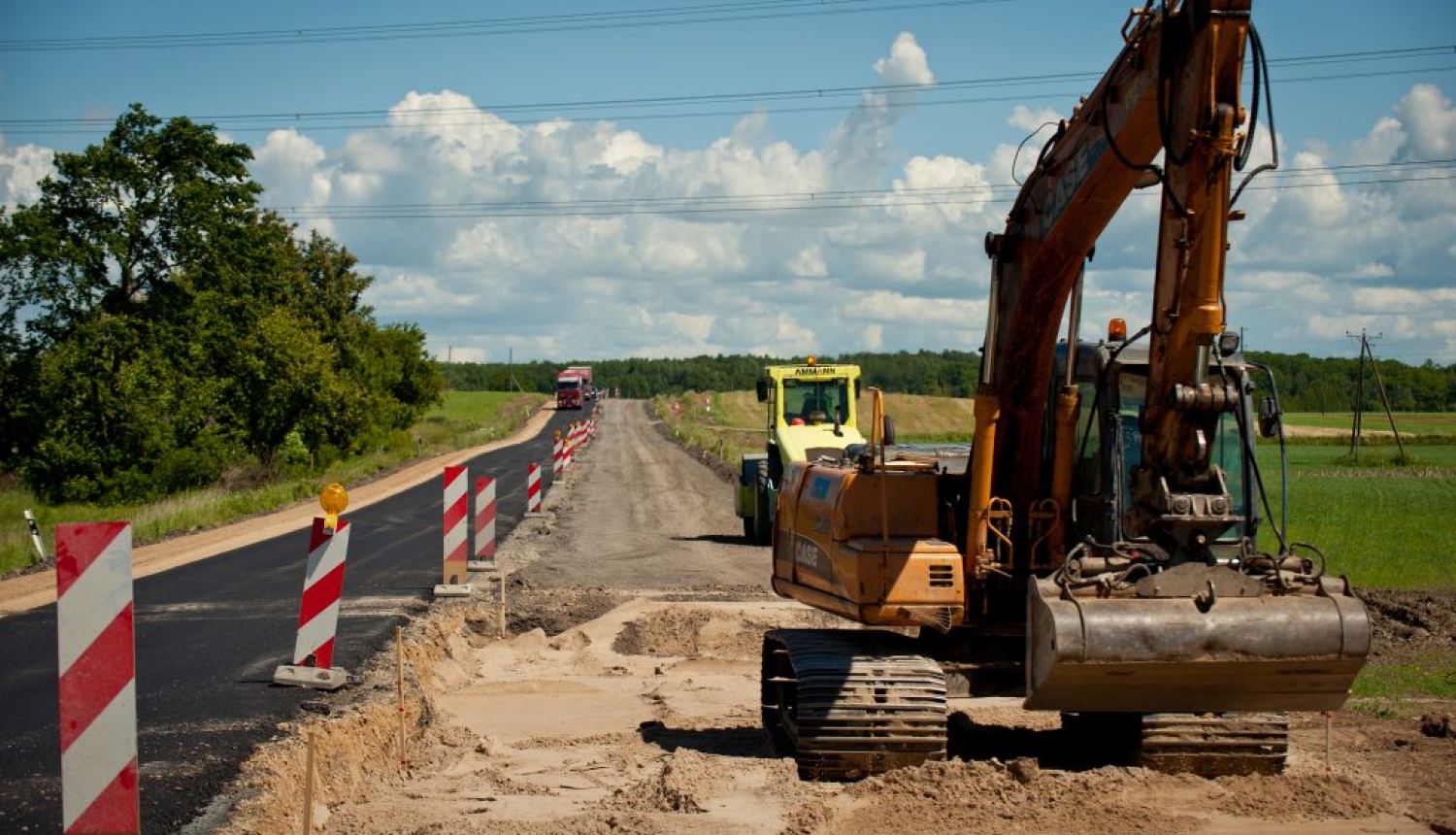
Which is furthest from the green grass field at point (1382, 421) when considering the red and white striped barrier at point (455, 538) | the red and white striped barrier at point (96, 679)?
the red and white striped barrier at point (96, 679)

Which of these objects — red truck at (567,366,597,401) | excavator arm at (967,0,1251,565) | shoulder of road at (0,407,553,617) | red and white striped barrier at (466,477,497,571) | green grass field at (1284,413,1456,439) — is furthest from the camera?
red truck at (567,366,597,401)

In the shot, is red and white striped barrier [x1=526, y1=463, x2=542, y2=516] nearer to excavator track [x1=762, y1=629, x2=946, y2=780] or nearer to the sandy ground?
the sandy ground

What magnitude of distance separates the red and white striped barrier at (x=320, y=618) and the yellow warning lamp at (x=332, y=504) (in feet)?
0.20

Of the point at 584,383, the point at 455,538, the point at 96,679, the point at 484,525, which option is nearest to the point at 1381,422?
the point at 584,383

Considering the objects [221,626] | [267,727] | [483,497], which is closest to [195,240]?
[483,497]

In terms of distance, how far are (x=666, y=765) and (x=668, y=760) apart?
0.31 m

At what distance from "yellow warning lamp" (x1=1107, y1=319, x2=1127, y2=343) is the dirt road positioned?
2.67 metres

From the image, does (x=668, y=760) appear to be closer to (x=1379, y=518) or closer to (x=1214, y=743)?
(x=1214, y=743)

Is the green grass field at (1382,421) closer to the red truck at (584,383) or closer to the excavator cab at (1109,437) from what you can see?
the red truck at (584,383)

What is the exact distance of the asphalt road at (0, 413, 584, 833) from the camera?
25.4 feet

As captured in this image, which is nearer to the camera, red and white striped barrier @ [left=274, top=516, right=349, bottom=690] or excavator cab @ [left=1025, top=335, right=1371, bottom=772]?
excavator cab @ [left=1025, top=335, right=1371, bottom=772]

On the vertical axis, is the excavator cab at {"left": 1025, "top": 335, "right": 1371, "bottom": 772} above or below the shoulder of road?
above

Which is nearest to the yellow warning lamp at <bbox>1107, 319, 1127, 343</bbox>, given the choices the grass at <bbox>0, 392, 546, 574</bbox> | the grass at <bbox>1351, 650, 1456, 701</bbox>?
the grass at <bbox>1351, 650, 1456, 701</bbox>

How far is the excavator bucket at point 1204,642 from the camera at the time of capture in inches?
277
